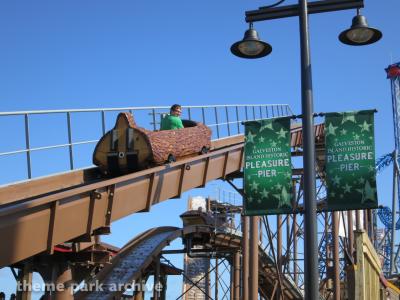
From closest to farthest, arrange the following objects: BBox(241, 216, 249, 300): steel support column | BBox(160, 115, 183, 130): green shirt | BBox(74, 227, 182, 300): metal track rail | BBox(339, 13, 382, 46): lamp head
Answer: BBox(339, 13, 382, 46): lamp head, BBox(160, 115, 183, 130): green shirt, BBox(74, 227, 182, 300): metal track rail, BBox(241, 216, 249, 300): steel support column

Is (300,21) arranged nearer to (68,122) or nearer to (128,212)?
(128,212)

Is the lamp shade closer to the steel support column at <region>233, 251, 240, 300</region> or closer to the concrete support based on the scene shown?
the concrete support

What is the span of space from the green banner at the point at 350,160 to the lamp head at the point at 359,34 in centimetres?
99

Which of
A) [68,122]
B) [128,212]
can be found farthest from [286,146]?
[68,122]

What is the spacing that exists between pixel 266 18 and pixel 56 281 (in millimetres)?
8217

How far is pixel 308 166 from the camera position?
24.7 ft

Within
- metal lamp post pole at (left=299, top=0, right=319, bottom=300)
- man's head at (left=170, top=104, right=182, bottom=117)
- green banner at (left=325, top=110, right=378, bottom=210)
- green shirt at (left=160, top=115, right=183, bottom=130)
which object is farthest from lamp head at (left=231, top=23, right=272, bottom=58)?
man's head at (left=170, top=104, right=182, bottom=117)

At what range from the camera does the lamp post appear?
7230mm

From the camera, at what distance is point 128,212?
10766 millimetres

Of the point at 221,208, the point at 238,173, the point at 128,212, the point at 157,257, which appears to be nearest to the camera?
the point at 128,212

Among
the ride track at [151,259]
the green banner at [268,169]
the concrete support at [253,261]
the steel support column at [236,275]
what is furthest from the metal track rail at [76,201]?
the steel support column at [236,275]

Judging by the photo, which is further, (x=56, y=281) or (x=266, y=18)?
(x=56, y=281)

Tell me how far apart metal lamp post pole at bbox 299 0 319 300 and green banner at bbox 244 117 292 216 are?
1013mm

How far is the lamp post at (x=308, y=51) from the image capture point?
23.7 ft
